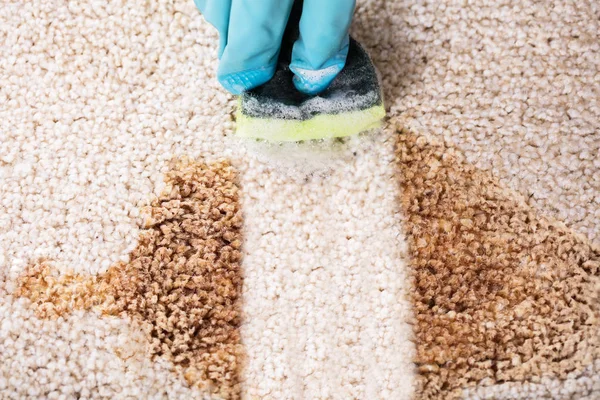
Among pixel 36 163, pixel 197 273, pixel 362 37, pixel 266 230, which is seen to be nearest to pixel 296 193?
pixel 266 230

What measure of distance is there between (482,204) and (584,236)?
0.16 metres

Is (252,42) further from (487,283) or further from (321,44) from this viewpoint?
(487,283)

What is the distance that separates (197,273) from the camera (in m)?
1.07

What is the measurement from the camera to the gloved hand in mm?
912

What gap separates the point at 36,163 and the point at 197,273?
1.09ft

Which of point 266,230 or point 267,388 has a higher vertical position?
point 266,230

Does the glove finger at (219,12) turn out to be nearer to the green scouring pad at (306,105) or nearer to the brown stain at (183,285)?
the green scouring pad at (306,105)

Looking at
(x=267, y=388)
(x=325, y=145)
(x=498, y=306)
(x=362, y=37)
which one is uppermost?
(x=362, y=37)

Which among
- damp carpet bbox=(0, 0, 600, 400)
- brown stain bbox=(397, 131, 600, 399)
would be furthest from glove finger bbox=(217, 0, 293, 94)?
brown stain bbox=(397, 131, 600, 399)

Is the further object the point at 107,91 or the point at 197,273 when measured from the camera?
the point at 107,91

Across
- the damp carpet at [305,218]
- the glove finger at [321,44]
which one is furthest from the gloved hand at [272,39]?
the damp carpet at [305,218]

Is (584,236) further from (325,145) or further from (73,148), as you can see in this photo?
(73,148)

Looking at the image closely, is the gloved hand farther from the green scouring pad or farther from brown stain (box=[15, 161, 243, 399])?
brown stain (box=[15, 161, 243, 399])

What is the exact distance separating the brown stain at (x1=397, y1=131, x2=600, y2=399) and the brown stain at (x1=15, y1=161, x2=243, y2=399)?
0.28 m
